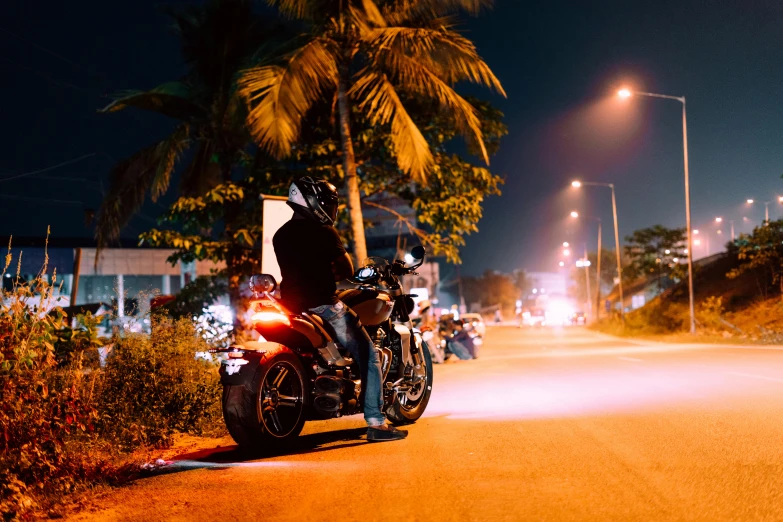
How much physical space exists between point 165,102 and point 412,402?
13136 mm

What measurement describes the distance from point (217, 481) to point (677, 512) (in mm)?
3044

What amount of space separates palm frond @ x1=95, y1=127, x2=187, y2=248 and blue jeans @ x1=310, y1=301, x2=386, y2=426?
12.1 m

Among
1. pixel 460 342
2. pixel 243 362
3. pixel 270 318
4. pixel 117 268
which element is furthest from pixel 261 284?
pixel 117 268

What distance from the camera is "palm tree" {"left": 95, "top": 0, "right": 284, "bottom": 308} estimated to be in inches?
730

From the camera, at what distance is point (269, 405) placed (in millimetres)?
6762

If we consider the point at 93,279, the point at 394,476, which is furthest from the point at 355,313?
the point at 93,279

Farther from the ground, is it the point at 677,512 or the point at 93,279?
the point at 93,279

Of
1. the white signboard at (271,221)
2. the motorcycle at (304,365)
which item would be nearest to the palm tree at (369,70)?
the white signboard at (271,221)

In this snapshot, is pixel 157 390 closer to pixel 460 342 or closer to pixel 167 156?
pixel 167 156

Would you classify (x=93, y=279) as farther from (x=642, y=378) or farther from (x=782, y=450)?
(x=782, y=450)

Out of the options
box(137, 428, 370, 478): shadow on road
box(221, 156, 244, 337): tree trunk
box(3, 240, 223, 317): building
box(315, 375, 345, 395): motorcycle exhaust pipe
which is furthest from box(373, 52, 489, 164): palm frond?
box(3, 240, 223, 317): building

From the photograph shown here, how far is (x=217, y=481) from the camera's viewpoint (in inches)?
230

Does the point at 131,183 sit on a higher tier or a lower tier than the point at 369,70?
lower

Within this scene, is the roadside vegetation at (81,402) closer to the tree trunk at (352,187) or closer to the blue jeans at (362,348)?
the blue jeans at (362,348)
